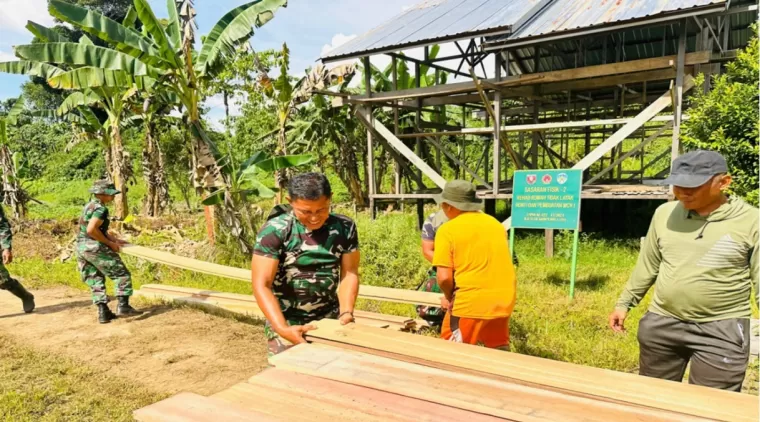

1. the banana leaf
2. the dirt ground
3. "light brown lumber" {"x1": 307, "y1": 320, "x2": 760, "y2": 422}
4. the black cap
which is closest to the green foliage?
the black cap

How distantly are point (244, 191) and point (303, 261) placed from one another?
6163 mm

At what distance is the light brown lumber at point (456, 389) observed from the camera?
174cm

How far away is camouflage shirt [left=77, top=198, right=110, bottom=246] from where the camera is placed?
5.80m

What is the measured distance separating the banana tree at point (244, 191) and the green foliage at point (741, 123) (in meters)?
5.57

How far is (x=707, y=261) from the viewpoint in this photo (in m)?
2.55

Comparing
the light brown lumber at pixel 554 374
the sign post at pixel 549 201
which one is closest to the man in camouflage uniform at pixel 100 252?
the light brown lumber at pixel 554 374

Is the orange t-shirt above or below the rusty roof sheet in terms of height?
below

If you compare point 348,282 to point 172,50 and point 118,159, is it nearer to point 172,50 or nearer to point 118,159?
point 172,50

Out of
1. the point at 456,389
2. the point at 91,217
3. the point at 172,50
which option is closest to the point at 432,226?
the point at 456,389

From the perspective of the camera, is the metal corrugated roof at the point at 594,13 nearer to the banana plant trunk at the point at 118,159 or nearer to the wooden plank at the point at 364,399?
the wooden plank at the point at 364,399

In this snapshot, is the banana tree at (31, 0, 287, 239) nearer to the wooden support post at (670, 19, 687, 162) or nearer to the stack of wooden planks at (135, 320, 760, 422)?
the wooden support post at (670, 19, 687, 162)

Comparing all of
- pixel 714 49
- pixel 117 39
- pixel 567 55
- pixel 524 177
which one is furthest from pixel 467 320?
pixel 567 55

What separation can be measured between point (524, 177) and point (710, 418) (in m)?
5.17

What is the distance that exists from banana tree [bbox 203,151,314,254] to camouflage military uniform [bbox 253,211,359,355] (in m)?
5.60
